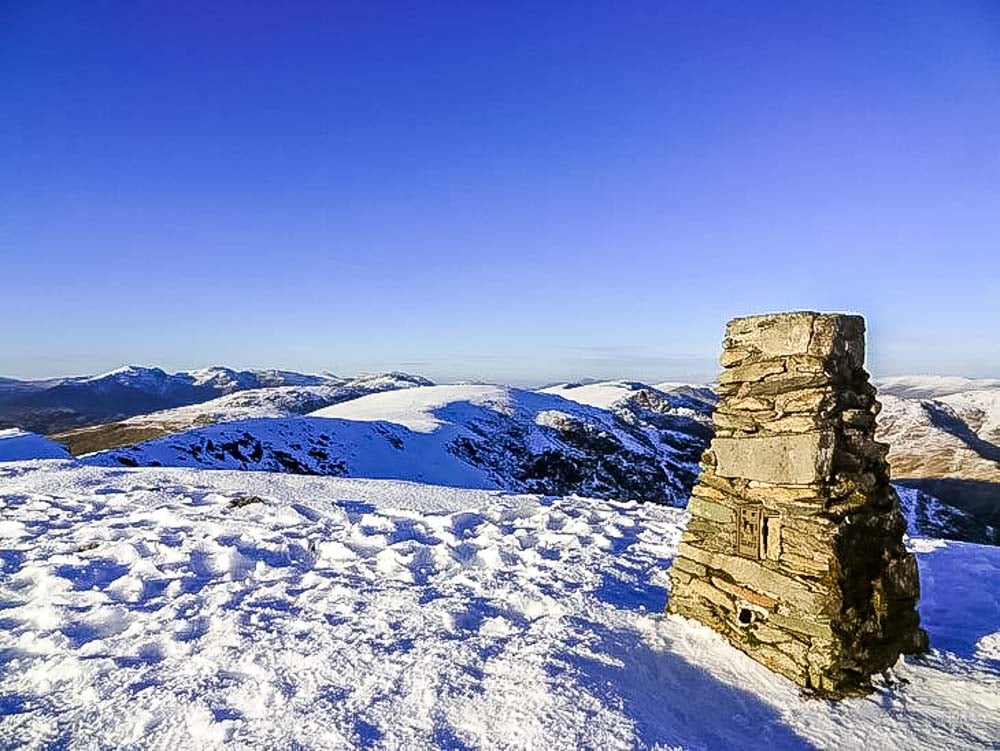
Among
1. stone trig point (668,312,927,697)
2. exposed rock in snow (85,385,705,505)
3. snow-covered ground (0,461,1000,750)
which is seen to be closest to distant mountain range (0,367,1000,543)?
exposed rock in snow (85,385,705,505)

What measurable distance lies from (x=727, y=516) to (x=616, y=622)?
185 centimetres

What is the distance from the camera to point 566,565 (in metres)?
9.32

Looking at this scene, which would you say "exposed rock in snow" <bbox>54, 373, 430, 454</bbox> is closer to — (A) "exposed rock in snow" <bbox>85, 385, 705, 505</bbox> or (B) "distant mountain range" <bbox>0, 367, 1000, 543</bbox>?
(B) "distant mountain range" <bbox>0, 367, 1000, 543</bbox>

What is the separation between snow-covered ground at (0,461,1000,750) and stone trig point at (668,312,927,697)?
0.31 m

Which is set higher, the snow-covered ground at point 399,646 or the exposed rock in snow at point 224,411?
the snow-covered ground at point 399,646

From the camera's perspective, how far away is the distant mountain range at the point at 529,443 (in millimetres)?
29641

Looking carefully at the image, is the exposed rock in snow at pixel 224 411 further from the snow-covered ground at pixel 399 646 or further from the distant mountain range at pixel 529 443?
the snow-covered ground at pixel 399 646

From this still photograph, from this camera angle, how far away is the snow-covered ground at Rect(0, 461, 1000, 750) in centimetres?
477

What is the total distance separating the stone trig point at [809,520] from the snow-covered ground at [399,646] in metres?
0.31

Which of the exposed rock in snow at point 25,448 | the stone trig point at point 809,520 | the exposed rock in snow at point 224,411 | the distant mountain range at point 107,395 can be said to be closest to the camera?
the stone trig point at point 809,520

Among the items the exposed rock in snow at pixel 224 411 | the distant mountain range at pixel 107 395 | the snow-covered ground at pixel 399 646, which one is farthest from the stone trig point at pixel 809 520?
the distant mountain range at pixel 107 395

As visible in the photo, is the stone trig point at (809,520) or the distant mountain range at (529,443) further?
the distant mountain range at (529,443)

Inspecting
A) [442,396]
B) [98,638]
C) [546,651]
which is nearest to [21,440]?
[98,638]

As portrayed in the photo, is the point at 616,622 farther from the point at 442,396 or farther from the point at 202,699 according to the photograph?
the point at 442,396
